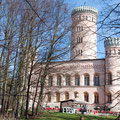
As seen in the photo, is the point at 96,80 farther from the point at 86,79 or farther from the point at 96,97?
the point at 96,97

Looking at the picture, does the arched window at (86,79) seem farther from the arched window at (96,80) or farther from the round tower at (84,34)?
the round tower at (84,34)

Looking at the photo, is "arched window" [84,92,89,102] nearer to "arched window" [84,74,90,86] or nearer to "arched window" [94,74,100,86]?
"arched window" [84,74,90,86]

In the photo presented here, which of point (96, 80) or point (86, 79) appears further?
point (86, 79)

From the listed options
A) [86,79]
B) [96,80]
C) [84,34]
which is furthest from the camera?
[86,79]

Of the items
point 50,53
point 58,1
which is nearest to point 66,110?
point 50,53

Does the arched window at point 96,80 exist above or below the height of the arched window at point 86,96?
above

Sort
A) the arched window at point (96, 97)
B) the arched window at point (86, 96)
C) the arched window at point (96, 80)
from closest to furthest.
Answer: the arched window at point (96, 97) → the arched window at point (96, 80) → the arched window at point (86, 96)

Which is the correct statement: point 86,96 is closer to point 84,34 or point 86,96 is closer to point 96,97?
point 96,97

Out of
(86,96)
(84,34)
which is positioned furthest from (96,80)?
(84,34)

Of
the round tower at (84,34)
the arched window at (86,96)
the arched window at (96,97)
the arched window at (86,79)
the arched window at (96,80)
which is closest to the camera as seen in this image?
the round tower at (84,34)

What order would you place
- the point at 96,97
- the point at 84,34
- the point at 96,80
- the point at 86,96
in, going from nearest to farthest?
the point at 84,34 → the point at 96,97 → the point at 96,80 → the point at 86,96

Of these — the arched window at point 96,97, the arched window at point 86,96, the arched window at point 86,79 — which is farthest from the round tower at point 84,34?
the arched window at point 86,96

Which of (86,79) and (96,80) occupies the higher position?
(86,79)

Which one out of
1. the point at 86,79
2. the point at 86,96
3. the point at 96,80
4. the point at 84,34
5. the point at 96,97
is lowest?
the point at 96,97
